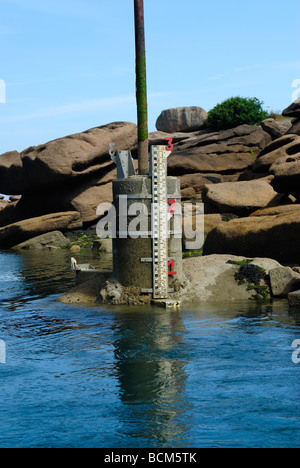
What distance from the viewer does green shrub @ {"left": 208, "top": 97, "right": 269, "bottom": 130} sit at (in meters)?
49.7

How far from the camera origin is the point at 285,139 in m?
34.2

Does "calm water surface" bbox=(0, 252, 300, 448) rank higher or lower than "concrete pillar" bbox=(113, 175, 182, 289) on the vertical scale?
lower

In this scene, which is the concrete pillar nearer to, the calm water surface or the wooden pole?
the calm water surface

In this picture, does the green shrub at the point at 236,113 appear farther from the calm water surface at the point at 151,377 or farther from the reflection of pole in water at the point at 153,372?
the reflection of pole in water at the point at 153,372

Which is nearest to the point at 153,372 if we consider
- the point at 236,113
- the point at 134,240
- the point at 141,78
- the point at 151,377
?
the point at 151,377

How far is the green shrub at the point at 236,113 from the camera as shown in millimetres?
49688

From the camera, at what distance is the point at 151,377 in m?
9.93

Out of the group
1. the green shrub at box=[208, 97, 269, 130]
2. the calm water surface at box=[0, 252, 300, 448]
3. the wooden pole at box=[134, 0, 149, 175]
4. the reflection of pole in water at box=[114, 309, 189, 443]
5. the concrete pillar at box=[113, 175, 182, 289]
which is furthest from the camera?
the green shrub at box=[208, 97, 269, 130]

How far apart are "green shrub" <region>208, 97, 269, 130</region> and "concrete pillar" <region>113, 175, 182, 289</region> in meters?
35.7

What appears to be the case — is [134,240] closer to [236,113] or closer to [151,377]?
[151,377]

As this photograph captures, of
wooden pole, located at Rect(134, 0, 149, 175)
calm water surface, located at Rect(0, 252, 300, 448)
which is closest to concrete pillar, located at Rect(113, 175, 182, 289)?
calm water surface, located at Rect(0, 252, 300, 448)

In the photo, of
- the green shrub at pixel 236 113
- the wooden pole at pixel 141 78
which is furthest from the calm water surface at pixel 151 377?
the green shrub at pixel 236 113
